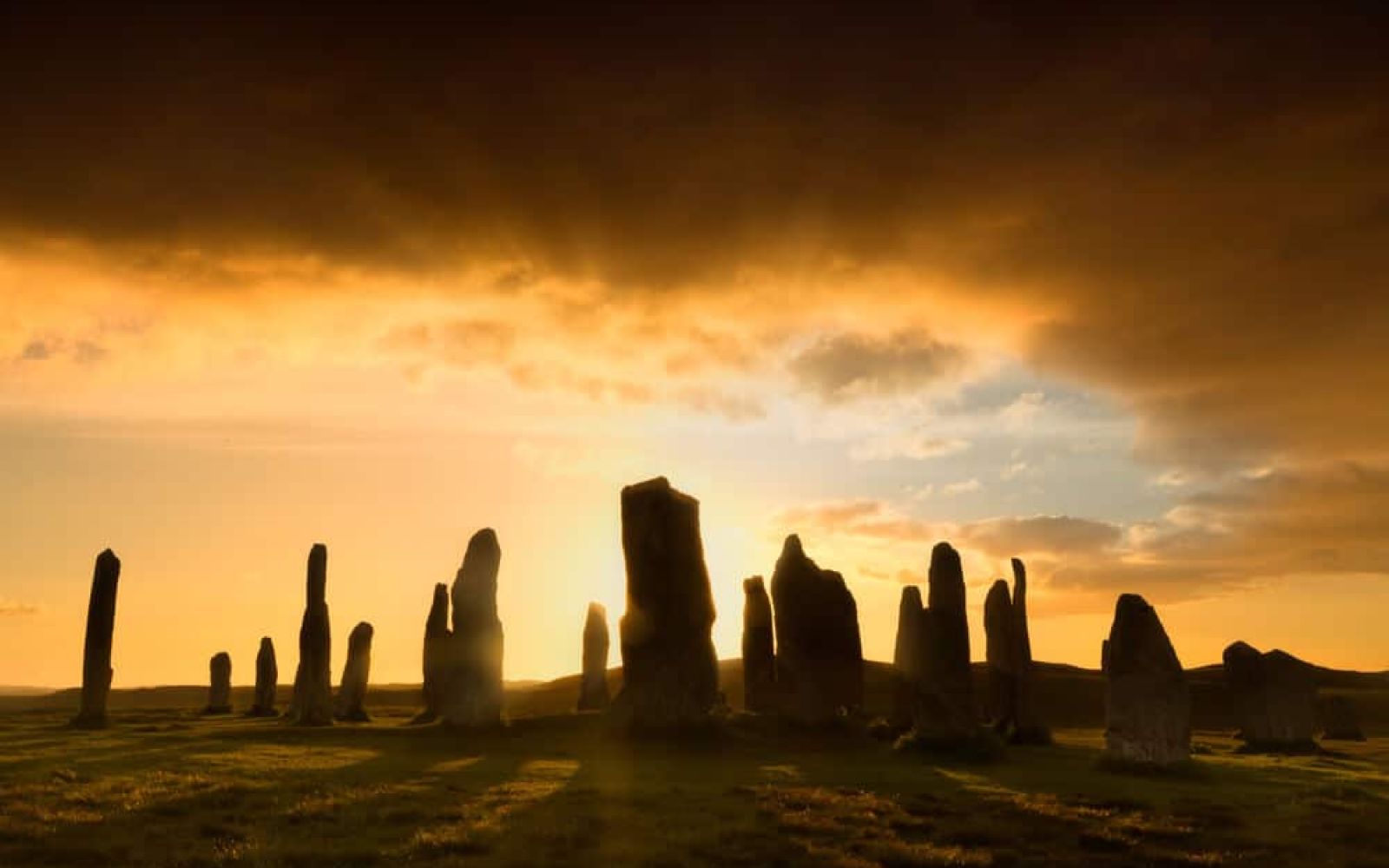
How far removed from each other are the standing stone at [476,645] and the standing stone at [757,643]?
1276 centimetres

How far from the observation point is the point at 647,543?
4144 centimetres

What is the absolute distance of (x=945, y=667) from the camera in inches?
1523

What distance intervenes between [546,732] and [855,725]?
11.6 metres

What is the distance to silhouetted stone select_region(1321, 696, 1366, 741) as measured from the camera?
207 ft

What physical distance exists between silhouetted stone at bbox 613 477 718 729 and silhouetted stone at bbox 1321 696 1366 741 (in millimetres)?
41389

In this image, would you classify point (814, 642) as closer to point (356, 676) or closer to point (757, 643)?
point (757, 643)

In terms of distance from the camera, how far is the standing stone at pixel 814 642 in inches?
1783

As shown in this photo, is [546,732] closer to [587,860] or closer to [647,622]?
[647,622]

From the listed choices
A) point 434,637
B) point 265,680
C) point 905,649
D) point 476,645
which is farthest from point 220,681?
point 905,649

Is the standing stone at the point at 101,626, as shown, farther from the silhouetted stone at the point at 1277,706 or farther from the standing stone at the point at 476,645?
the silhouetted stone at the point at 1277,706

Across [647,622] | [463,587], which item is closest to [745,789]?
[647,622]

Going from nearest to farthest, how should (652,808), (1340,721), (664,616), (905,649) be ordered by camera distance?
(652,808)
(664,616)
(905,649)
(1340,721)

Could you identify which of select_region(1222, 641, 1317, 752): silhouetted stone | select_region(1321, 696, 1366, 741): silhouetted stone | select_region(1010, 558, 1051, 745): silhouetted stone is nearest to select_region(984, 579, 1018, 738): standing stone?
select_region(1010, 558, 1051, 745): silhouetted stone

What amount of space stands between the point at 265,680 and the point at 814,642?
3585 centimetres
